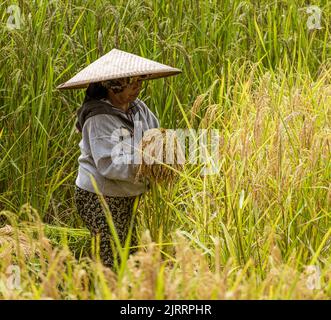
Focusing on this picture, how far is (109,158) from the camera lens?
3889 millimetres

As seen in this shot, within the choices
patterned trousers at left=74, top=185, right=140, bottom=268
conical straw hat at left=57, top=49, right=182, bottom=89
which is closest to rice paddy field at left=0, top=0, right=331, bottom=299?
patterned trousers at left=74, top=185, right=140, bottom=268

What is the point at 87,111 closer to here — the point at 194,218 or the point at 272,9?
the point at 194,218

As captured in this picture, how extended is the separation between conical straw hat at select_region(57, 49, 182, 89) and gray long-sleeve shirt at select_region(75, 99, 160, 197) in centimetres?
16

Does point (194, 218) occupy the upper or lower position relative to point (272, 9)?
lower

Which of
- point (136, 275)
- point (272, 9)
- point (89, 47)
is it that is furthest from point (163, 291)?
point (272, 9)

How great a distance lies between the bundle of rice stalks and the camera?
3801mm

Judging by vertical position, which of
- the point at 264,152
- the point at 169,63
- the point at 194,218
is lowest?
the point at 194,218

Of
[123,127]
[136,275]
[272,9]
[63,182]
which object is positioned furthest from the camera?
[272,9]

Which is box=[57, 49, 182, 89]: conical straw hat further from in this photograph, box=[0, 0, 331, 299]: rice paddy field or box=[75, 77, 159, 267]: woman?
box=[0, 0, 331, 299]: rice paddy field

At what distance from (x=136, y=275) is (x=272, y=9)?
3.60 m

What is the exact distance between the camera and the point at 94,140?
3.93 meters

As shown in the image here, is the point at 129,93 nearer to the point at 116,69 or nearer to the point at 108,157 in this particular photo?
the point at 116,69

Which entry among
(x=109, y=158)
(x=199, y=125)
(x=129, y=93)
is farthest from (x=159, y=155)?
(x=199, y=125)

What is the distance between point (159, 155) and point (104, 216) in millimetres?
431
